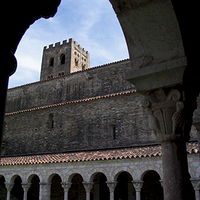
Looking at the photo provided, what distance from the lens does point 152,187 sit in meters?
13.0

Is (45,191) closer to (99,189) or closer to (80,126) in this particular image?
(99,189)

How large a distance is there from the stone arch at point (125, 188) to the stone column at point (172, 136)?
1130 centimetres

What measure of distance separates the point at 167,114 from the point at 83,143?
12.6 m

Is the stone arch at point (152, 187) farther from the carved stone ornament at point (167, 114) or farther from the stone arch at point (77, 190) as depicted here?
the carved stone ornament at point (167, 114)

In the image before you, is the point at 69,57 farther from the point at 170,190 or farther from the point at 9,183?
the point at 170,190

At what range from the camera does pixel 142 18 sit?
273 cm

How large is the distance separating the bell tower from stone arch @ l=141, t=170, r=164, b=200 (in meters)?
21.2

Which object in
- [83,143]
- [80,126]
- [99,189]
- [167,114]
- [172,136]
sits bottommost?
[99,189]

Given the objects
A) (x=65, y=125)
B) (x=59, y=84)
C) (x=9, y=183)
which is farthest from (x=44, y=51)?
(x=9, y=183)

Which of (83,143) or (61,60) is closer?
(83,143)

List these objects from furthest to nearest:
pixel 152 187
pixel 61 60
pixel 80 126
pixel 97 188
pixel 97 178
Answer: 1. pixel 61 60
2. pixel 80 126
3. pixel 97 178
4. pixel 97 188
5. pixel 152 187

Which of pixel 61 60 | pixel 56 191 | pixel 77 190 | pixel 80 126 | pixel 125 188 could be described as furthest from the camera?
pixel 61 60

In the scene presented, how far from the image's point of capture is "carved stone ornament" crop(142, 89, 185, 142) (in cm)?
266

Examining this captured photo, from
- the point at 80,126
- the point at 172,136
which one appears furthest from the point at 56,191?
the point at 172,136
